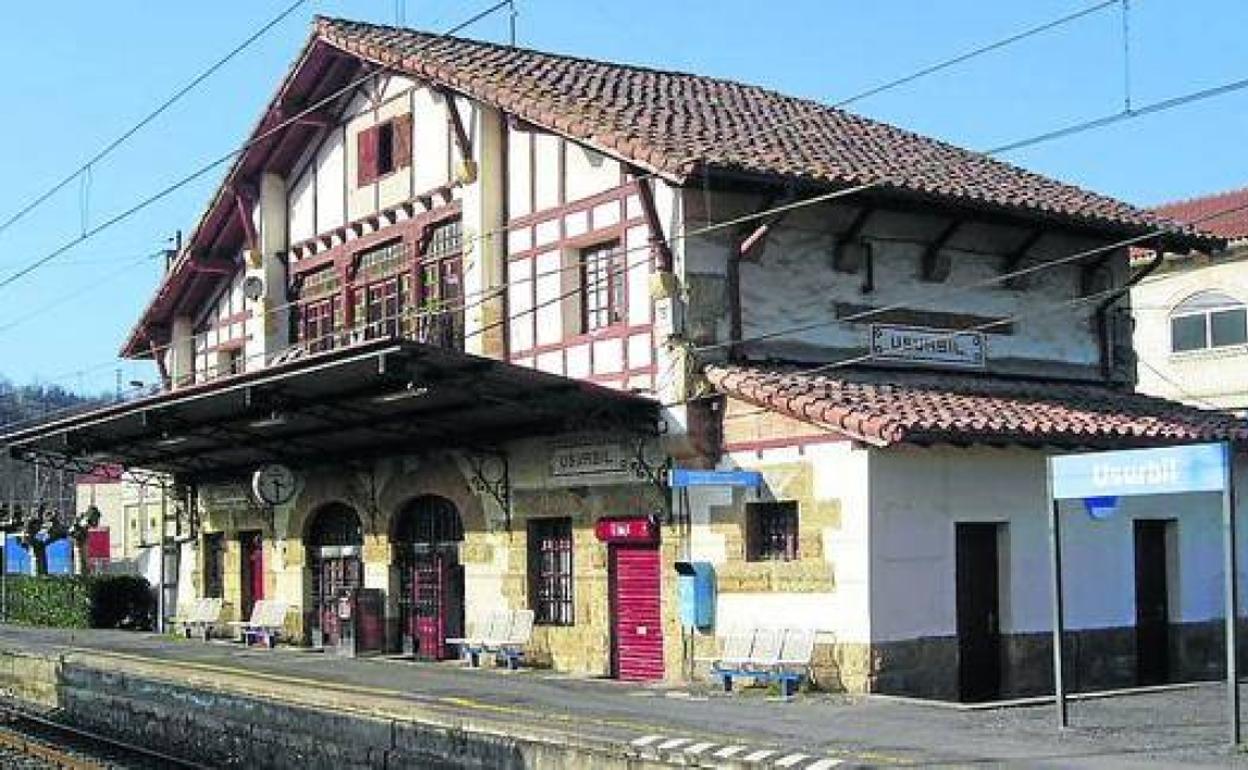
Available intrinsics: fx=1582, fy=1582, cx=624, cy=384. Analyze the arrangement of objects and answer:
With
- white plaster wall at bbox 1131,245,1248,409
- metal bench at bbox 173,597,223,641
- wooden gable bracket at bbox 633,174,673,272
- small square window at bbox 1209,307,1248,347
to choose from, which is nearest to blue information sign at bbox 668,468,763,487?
wooden gable bracket at bbox 633,174,673,272

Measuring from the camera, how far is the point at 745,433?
59.8 feet

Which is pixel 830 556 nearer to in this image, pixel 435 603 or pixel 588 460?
pixel 588 460

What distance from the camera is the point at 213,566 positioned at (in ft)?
101

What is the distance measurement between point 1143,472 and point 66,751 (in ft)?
48.6

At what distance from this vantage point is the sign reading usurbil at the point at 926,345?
2022cm

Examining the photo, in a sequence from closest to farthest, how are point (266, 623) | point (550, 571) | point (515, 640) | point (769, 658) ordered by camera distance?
point (769, 658) → point (515, 640) → point (550, 571) → point (266, 623)

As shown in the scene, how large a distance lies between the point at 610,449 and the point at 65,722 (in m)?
10.2

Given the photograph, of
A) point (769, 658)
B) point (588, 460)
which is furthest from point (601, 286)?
point (769, 658)

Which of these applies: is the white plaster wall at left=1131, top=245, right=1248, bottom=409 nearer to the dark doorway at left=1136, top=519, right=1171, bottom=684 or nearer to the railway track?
the dark doorway at left=1136, top=519, right=1171, bottom=684

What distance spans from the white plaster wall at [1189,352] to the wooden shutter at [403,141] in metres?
18.7

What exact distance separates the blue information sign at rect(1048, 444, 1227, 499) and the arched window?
24.8m

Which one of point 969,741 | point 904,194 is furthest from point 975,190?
point 969,741

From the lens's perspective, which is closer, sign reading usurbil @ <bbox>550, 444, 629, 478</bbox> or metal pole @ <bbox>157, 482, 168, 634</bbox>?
sign reading usurbil @ <bbox>550, 444, 629, 478</bbox>

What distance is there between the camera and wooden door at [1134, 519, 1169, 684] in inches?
796
